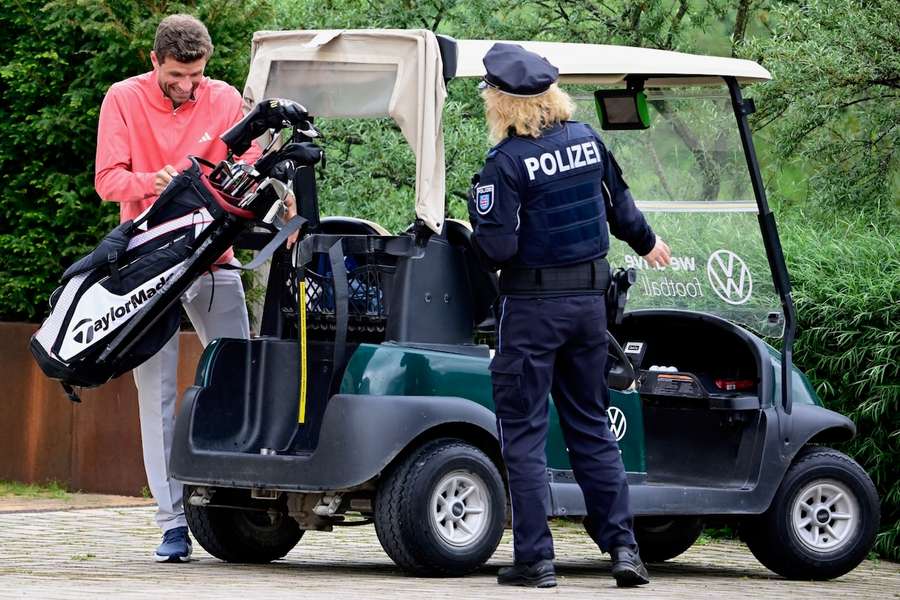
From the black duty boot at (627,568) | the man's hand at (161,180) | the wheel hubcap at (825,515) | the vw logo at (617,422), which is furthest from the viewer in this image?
the wheel hubcap at (825,515)

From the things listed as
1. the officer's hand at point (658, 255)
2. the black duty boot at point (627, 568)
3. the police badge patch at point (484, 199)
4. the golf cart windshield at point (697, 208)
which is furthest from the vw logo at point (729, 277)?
the police badge patch at point (484, 199)

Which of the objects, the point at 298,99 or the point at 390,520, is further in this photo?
the point at 298,99

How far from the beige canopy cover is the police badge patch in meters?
0.36

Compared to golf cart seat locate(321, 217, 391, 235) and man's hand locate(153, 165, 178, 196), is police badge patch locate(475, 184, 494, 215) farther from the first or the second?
man's hand locate(153, 165, 178, 196)

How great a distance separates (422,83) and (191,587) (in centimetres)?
198

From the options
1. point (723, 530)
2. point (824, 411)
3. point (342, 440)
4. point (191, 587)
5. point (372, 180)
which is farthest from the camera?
point (372, 180)

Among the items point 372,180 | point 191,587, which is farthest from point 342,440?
point 372,180

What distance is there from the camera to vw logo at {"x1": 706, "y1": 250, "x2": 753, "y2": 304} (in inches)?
290

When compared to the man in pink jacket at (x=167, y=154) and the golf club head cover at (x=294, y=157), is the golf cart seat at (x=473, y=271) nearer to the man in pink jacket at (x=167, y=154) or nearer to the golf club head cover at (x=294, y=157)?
the golf club head cover at (x=294, y=157)

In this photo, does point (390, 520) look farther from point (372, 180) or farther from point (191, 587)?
point (372, 180)

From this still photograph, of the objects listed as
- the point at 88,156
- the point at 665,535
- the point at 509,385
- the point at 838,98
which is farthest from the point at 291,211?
the point at 838,98

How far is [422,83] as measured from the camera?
6500 mm

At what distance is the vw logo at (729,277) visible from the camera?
7363 millimetres

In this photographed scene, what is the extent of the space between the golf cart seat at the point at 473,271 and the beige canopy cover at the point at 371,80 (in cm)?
19
